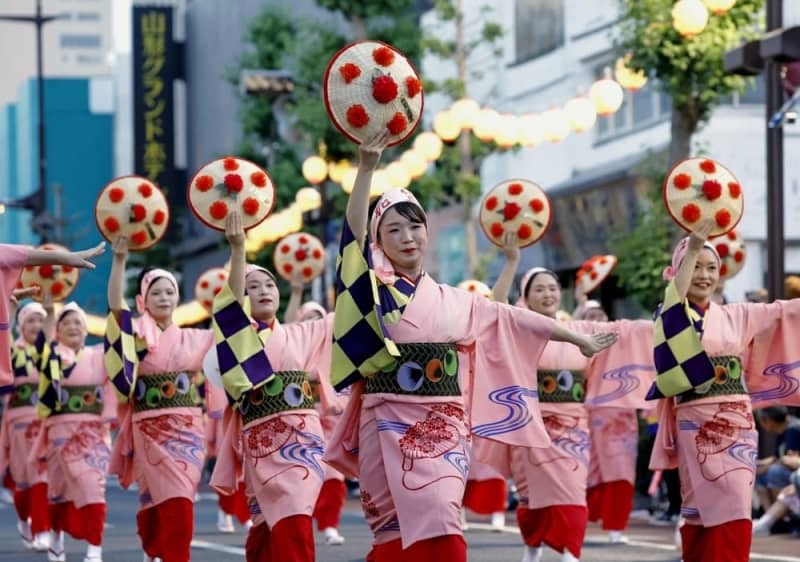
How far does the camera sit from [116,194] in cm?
1129

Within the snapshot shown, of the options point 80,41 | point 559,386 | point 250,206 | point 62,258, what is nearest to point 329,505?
point 559,386

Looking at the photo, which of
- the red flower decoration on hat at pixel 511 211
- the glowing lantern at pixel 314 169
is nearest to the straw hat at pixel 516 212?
the red flower decoration on hat at pixel 511 211

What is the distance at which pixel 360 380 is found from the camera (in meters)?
7.98

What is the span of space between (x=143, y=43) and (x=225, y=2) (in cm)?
249

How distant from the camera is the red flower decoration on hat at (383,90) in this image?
7.46 metres

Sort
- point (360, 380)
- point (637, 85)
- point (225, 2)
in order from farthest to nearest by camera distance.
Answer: point (225, 2), point (637, 85), point (360, 380)

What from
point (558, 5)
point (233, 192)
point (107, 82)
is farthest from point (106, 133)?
point (233, 192)

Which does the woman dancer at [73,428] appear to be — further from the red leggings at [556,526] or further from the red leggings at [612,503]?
the red leggings at [612,503]

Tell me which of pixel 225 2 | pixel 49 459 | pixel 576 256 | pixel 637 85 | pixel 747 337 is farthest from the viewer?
pixel 225 2

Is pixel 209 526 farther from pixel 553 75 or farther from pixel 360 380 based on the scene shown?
pixel 553 75

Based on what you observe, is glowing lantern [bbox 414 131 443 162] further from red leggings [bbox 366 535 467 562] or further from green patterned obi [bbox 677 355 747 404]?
red leggings [bbox 366 535 467 562]

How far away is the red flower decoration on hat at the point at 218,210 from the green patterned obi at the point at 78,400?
426 cm

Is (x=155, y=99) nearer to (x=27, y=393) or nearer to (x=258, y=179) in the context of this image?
(x=27, y=393)

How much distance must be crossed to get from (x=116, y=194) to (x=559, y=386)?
333cm
